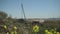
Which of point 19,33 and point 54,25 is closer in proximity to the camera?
point 19,33

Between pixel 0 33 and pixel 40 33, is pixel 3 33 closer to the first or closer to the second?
pixel 0 33

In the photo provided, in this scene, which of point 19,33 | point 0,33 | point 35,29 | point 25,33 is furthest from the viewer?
point 0,33

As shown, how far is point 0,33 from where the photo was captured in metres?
3.79

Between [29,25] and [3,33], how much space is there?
71 cm

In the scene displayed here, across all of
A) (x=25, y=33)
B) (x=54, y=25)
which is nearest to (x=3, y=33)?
(x=25, y=33)

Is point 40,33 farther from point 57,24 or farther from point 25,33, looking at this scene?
point 57,24

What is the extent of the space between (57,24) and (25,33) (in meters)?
0.86

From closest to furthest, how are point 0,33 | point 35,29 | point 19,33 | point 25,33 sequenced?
point 35,29, point 19,33, point 25,33, point 0,33

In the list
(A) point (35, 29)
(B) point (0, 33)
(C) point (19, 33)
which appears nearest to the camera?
(A) point (35, 29)

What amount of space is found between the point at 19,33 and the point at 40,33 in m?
0.42

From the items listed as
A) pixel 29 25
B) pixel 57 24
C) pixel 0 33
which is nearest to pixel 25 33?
pixel 29 25

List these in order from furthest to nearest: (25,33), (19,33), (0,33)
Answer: (0,33)
(25,33)
(19,33)

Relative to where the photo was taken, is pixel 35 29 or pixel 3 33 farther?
pixel 3 33

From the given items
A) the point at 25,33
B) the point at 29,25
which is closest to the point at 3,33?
the point at 25,33
